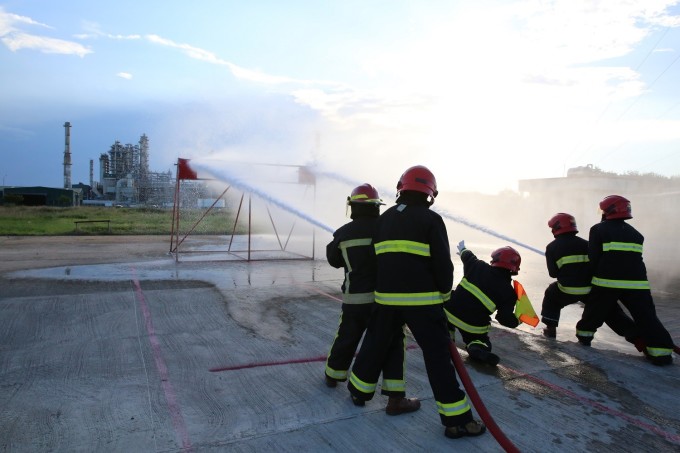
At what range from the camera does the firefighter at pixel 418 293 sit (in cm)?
310

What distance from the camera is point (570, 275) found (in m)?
5.25

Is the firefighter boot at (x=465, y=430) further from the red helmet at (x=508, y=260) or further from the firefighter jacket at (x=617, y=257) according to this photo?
the firefighter jacket at (x=617, y=257)

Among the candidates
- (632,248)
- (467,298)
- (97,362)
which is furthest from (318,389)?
(632,248)

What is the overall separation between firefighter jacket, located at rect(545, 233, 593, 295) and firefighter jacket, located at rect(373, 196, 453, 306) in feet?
8.35

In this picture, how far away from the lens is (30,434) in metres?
2.95

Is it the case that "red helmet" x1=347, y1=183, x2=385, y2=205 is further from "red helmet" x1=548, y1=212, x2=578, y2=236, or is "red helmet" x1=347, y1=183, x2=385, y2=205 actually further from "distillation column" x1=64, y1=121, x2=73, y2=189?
"distillation column" x1=64, y1=121, x2=73, y2=189

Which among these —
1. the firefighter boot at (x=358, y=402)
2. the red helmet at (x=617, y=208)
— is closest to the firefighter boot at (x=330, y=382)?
the firefighter boot at (x=358, y=402)

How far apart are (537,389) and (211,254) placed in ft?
34.8

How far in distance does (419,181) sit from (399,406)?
164cm

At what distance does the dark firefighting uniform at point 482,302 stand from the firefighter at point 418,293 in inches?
55.9

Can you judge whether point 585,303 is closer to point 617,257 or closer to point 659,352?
point 617,257

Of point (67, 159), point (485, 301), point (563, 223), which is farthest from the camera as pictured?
point (67, 159)

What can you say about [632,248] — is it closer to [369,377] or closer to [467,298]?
[467,298]

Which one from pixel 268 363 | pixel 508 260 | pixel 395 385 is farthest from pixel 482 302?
pixel 268 363
